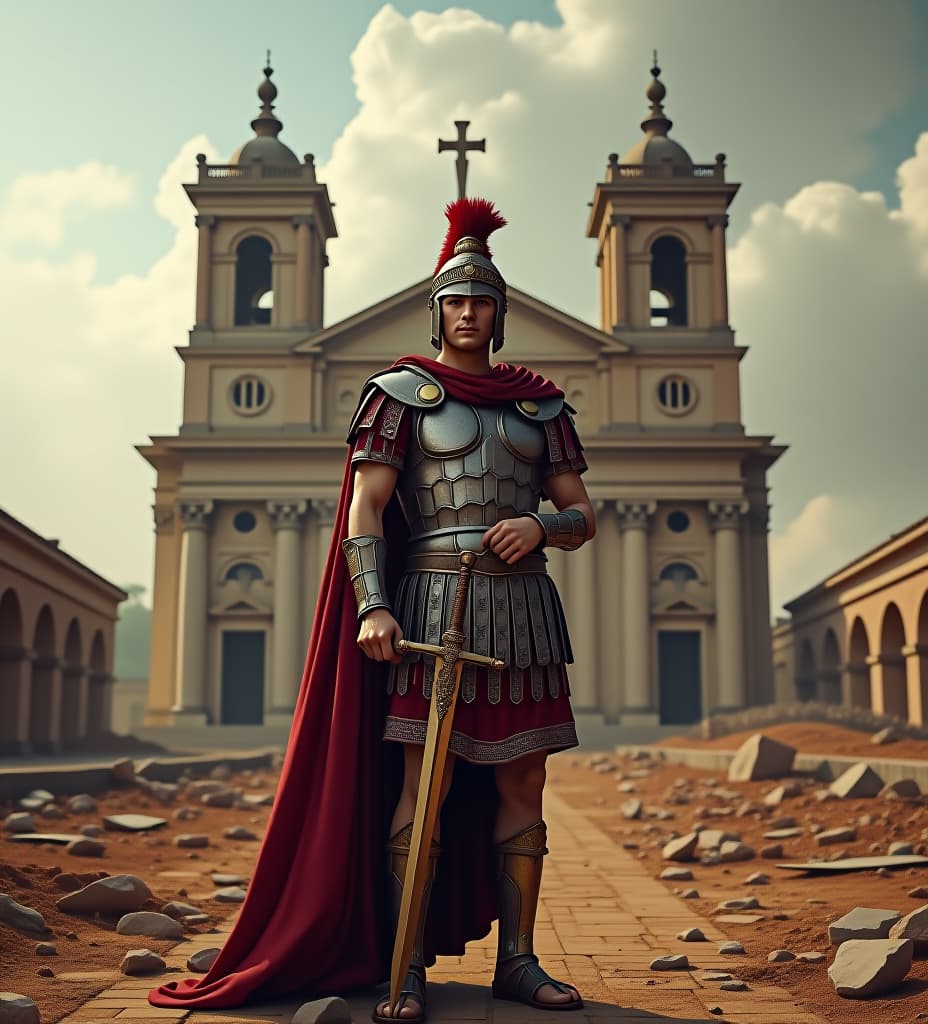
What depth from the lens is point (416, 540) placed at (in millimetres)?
4828

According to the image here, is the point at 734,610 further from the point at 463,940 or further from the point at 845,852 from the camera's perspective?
the point at 463,940

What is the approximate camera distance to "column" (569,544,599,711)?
116ft

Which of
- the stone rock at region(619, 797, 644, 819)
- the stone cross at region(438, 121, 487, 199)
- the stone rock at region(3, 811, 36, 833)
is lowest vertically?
the stone rock at region(619, 797, 644, 819)

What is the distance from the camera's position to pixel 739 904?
22.7ft

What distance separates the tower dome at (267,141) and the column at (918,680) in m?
24.6

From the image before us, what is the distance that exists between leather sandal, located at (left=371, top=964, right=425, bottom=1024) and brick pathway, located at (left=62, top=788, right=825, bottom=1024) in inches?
2.6

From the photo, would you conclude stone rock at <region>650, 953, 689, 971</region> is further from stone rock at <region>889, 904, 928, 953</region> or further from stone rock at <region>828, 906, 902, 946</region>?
stone rock at <region>889, 904, 928, 953</region>

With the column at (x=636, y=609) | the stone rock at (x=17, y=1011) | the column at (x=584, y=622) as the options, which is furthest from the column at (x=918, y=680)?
the stone rock at (x=17, y=1011)

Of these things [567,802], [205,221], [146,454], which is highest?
[205,221]

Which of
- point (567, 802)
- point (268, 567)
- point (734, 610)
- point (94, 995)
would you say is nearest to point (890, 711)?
point (734, 610)

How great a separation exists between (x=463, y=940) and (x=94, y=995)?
1444mm

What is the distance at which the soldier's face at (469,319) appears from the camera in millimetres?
4941

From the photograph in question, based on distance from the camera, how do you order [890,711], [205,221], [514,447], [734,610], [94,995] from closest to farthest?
1. [94,995]
2. [514,447]
3. [890,711]
4. [734,610]
5. [205,221]

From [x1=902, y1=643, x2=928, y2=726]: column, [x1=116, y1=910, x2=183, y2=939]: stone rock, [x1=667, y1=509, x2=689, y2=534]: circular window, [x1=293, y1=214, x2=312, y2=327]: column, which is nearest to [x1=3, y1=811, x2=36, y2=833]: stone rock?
[x1=116, y1=910, x2=183, y2=939]: stone rock
